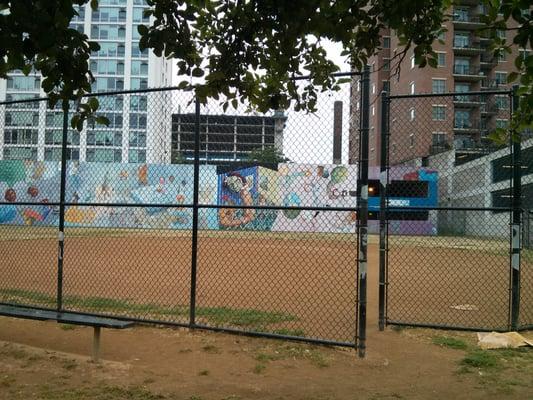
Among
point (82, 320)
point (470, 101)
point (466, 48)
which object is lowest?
point (82, 320)

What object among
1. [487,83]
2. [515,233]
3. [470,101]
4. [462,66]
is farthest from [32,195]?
[487,83]

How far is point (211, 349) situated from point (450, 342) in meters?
2.82

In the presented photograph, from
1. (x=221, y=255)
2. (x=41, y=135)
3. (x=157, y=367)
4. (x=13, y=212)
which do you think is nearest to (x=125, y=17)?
(x=13, y=212)

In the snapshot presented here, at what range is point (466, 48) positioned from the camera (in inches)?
2389

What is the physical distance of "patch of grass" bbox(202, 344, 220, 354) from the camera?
592 cm

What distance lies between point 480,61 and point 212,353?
6440 cm

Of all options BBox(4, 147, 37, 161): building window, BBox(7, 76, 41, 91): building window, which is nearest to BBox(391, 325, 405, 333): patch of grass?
BBox(4, 147, 37, 161): building window

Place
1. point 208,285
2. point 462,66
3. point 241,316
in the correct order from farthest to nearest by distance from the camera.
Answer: point 462,66 < point 208,285 < point 241,316

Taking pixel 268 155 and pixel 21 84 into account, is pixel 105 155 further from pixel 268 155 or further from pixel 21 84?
pixel 21 84

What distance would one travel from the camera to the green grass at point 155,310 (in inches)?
296

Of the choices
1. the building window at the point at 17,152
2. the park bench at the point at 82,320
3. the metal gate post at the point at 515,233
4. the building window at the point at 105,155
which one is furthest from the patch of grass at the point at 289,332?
the building window at the point at 105,155

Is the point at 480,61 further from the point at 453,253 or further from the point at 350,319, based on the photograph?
the point at 350,319

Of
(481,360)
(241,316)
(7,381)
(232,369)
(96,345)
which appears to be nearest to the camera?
(7,381)

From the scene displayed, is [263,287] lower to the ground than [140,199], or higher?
lower
